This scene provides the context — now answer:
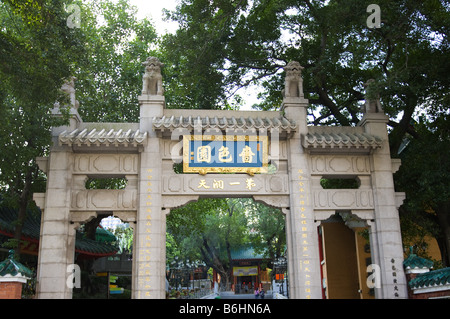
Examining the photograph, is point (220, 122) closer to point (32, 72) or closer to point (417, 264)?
point (32, 72)

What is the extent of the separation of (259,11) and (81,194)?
7595 millimetres

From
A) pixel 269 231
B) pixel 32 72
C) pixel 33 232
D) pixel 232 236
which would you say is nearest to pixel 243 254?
pixel 232 236

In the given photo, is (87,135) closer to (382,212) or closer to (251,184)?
(251,184)

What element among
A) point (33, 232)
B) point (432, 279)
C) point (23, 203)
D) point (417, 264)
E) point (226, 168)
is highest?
point (226, 168)

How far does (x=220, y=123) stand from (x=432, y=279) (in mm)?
5424

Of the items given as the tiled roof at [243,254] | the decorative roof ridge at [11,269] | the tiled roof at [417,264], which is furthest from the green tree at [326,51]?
the tiled roof at [243,254]

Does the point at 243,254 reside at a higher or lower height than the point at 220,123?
lower

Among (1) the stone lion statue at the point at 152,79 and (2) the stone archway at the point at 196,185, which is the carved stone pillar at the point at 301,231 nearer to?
(2) the stone archway at the point at 196,185

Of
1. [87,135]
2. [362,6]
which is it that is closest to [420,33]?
[362,6]

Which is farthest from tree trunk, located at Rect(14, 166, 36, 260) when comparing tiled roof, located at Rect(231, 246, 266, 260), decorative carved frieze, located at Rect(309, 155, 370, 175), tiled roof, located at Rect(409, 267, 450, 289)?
tiled roof, located at Rect(231, 246, 266, 260)

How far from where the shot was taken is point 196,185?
9.94 meters

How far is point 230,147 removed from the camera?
10.2m

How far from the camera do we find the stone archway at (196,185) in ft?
31.2

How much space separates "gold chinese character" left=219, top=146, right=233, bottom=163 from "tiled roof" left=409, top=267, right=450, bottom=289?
468cm
